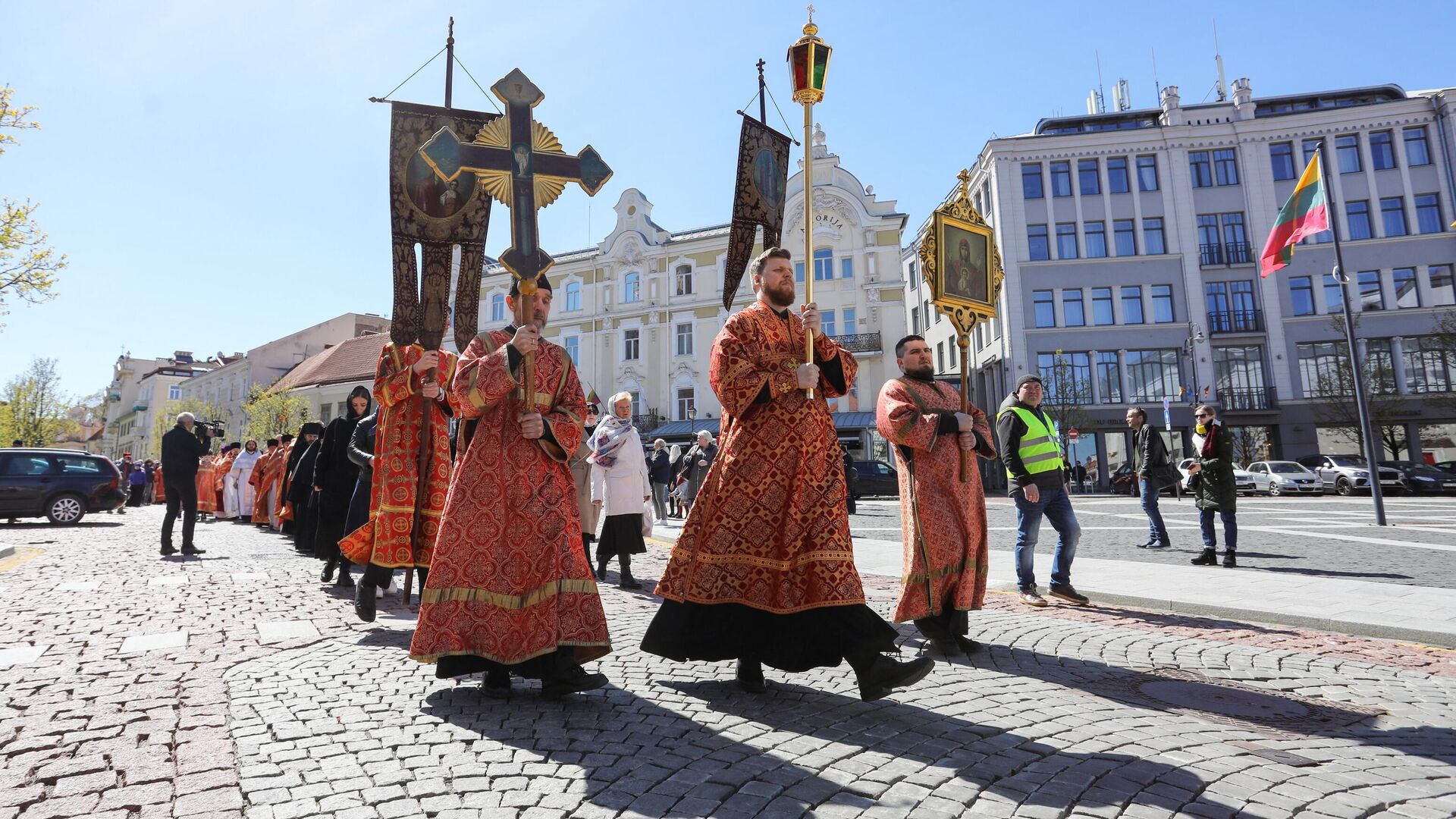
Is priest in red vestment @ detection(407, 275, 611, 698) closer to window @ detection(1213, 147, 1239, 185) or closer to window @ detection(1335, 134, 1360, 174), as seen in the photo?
window @ detection(1213, 147, 1239, 185)

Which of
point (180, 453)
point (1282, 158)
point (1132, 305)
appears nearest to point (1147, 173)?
point (1282, 158)

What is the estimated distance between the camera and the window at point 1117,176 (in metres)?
37.3

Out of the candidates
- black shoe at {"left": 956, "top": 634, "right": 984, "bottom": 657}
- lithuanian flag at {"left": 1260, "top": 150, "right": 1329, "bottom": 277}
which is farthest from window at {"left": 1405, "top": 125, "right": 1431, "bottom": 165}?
black shoe at {"left": 956, "top": 634, "right": 984, "bottom": 657}

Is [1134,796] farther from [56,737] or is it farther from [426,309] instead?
[426,309]

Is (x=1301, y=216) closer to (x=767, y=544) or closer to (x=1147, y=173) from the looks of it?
(x=767, y=544)

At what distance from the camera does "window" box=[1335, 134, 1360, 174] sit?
3650 centimetres

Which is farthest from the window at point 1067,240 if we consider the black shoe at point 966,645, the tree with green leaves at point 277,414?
the tree with green leaves at point 277,414

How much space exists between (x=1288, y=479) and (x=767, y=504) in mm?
31725

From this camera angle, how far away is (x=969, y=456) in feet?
17.0

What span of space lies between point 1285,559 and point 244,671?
9.98 metres

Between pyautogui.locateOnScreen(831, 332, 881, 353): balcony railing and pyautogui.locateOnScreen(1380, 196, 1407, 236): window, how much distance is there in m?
23.0

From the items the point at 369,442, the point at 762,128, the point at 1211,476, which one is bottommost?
the point at 1211,476

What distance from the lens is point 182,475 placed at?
10562mm

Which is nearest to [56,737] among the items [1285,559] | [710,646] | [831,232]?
[710,646]
